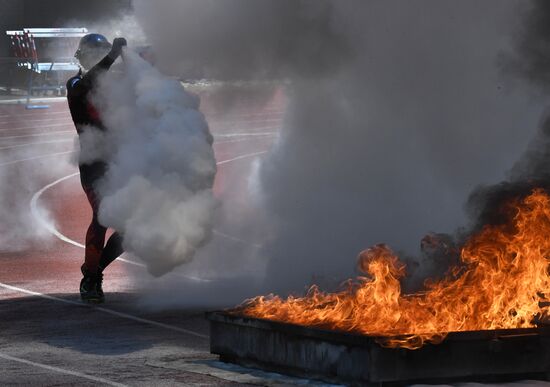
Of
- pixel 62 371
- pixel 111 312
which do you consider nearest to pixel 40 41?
pixel 111 312

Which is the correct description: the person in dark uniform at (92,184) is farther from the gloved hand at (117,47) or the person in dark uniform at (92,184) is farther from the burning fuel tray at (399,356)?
the burning fuel tray at (399,356)

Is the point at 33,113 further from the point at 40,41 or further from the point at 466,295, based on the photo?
the point at 466,295

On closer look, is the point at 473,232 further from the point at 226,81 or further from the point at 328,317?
the point at 226,81

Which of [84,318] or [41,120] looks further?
[41,120]

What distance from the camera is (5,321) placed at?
12.0 meters

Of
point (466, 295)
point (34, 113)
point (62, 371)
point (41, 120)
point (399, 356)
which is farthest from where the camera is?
point (34, 113)

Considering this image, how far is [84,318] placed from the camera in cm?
1203

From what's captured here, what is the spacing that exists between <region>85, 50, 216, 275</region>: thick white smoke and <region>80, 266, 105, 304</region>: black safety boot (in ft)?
3.95

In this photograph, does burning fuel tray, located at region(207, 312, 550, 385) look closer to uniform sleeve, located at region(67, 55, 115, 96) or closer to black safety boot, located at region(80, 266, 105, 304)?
black safety boot, located at region(80, 266, 105, 304)

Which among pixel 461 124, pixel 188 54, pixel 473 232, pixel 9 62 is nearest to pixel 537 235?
pixel 473 232

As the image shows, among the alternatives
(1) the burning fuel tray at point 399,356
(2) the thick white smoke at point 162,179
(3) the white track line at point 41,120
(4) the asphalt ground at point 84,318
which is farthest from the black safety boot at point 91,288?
(3) the white track line at point 41,120

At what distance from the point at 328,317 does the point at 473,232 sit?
4.63 ft

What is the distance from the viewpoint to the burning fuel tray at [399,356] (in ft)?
27.7

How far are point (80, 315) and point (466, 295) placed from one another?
13.8ft
